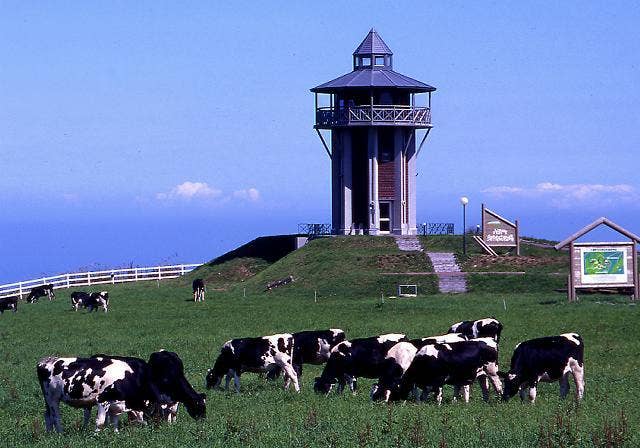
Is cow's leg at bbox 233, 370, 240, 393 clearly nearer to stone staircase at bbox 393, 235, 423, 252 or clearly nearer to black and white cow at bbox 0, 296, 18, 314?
black and white cow at bbox 0, 296, 18, 314

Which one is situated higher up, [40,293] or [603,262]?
[603,262]

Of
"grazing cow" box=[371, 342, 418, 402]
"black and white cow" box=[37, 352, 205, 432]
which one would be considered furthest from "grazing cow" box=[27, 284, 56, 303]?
"black and white cow" box=[37, 352, 205, 432]

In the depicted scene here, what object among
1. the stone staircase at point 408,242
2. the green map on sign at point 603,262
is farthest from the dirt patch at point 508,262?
the green map on sign at point 603,262

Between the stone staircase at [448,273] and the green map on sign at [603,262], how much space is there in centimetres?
912

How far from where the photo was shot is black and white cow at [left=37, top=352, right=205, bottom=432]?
21.5m

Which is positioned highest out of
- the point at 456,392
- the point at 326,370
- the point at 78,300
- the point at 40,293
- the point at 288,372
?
the point at 40,293

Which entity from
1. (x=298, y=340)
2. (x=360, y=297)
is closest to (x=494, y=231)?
(x=360, y=297)

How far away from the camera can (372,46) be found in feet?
263

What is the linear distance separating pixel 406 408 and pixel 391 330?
1737cm

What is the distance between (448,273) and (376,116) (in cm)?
1628

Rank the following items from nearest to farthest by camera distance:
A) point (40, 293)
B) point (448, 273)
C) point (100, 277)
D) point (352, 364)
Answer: point (352, 364), point (448, 273), point (40, 293), point (100, 277)

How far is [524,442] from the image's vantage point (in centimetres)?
1906

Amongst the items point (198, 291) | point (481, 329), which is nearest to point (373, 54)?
point (198, 291)

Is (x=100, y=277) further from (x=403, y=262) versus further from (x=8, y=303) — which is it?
(x=403, y=262)
